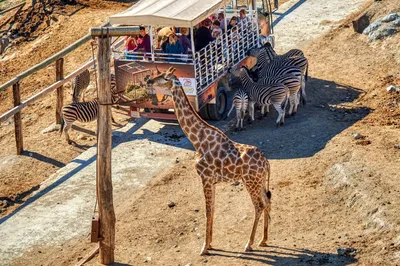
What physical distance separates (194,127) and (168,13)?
521cm

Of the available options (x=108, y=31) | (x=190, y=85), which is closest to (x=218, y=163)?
(x=108, y=31)

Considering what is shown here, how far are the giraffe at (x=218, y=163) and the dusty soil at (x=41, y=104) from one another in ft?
15.9

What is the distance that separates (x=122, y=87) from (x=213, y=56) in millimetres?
2243

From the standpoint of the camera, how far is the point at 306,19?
92.8 feet

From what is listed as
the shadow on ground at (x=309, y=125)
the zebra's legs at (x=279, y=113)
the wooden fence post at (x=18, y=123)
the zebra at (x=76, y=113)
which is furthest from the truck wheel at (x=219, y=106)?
the wooden fence post at (x=18, y=123)

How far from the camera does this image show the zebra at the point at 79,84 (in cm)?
2291

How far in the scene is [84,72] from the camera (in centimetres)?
2311

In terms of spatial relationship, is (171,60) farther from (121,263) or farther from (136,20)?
(121,263)

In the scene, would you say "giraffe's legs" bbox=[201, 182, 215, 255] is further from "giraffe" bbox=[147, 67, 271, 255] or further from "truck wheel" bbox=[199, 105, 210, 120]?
"truck wheel" bbox=[199, 105, 210, 120]

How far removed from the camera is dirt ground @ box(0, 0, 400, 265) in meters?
15.5

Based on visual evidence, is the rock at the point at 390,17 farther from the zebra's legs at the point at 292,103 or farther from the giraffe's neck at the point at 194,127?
the giraffe's neck at the point at 194,127

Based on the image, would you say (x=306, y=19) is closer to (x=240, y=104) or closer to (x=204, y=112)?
(x=204, y=112)

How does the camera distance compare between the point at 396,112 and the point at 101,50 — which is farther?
the point at 396,112

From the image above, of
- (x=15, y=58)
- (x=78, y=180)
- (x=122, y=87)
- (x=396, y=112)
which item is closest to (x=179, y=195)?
(x=78, y=180)
